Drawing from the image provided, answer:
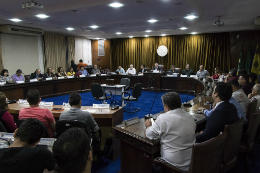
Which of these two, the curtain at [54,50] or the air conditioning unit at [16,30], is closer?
the air conditioning unit at [16,30]

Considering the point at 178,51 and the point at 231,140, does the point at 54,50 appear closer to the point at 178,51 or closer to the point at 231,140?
the point at 178,51

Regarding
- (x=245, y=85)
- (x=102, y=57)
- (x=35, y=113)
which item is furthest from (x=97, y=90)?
(x=102, y=57)

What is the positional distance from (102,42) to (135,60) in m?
2.55

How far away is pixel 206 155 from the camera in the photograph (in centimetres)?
149

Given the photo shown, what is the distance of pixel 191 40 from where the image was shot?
32.1 feet


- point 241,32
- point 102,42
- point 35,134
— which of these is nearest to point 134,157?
point 35,134

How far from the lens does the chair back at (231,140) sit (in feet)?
5.97

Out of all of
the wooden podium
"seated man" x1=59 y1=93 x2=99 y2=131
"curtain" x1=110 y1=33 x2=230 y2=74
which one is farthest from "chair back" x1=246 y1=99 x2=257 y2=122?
"curtain" x1=110 y1=33 x2=230 y2=74

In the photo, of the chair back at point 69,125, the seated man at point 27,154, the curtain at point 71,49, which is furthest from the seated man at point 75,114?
the curtain at point 71,49

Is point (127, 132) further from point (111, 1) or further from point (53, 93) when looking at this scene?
point (53, 93)

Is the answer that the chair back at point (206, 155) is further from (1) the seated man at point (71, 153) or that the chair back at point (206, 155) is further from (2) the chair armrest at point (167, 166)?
(1) the seated man at point (71, 153)

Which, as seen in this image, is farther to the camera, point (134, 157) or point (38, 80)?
point (38, 80)

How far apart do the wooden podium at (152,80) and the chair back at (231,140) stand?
6.42 m

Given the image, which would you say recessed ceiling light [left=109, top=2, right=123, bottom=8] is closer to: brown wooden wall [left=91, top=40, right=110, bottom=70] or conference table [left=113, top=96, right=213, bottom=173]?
conference table [left=113, top=96, right=213, bottom=173]
